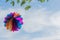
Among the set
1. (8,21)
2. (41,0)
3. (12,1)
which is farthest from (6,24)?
(41,0)

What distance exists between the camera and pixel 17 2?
8641 mm

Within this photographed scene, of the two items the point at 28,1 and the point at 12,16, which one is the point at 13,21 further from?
the point at 28,1

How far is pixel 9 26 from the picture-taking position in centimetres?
1084

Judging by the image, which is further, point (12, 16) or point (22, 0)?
point (12, 16)

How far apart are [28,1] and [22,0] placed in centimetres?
51

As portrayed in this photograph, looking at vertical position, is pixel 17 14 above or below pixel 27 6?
above

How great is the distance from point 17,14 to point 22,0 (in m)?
2.63

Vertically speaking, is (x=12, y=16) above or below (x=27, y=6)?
above

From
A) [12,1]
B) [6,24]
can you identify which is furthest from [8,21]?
[12,1]

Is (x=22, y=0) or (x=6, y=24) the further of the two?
(x=6, y=24)

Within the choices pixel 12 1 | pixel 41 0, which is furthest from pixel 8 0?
pixel 41 0

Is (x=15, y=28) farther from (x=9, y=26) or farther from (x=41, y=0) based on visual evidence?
(x=41, y=0)

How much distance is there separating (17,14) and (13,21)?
69 cm

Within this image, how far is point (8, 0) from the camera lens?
28.9 ft
